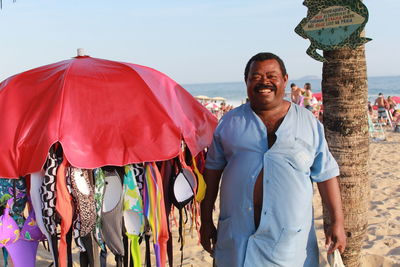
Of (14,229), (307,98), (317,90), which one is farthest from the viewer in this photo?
(317,90)

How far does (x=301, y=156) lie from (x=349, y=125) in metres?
0.79

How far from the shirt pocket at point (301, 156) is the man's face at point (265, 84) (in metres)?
0.27

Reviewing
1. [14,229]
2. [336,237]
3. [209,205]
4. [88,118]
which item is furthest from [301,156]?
[14,229]

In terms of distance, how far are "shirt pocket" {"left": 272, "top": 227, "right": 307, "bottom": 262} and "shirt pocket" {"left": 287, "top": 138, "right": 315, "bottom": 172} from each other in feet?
1.12

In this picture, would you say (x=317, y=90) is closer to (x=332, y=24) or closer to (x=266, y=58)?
(x=332, y=24)

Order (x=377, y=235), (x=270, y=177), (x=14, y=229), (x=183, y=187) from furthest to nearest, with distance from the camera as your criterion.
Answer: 1. (x=377, y=235)
2. (x=183, y=187)
3. (x=14, y=229)
4. (x=270, y=177)

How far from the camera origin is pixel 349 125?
2.85 meters

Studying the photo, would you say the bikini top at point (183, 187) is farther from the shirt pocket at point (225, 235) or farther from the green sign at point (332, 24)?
the green sign at point (332, 24)

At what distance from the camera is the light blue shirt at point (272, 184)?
88.0 inches

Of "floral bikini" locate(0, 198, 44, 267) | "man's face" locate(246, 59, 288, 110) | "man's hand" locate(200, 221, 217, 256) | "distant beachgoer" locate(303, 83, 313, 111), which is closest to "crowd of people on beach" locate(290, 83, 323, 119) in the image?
"distant beachgoer" locate(303, 83, 313, 111)

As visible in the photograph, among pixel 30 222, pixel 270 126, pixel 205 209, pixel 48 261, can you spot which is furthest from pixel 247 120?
pixel 48 261

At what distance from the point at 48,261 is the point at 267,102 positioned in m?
3.11

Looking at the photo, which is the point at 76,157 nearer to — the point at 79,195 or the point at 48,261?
the point at 79,195

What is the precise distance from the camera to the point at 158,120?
2475 mm
